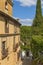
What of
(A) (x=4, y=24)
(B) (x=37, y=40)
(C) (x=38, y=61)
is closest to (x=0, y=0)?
(A) (x=4, y=24)

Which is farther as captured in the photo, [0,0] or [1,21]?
[0,0]

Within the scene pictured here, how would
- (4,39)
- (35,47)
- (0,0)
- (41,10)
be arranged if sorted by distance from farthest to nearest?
(41,10), (35,47), (0,0), (4,39)

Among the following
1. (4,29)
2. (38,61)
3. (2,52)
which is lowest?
(38,61)

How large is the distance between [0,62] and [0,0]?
752cm

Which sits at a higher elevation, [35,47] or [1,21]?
[1,21]

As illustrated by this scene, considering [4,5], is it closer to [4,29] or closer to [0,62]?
[4,29]

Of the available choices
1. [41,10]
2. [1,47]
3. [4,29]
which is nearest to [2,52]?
[1,47]

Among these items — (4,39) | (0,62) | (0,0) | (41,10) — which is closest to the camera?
(0,62)

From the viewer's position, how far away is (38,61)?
24.0 metres

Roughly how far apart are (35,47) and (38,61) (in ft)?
7.32

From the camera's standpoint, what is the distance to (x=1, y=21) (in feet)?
66.5

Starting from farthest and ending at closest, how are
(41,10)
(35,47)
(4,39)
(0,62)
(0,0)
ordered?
(41,10) → (35,47) → (0,0) → (4,39) → (0,62)

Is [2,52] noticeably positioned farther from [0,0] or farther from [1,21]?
[0,0]

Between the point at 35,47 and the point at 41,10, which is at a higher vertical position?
the point at 41,10
